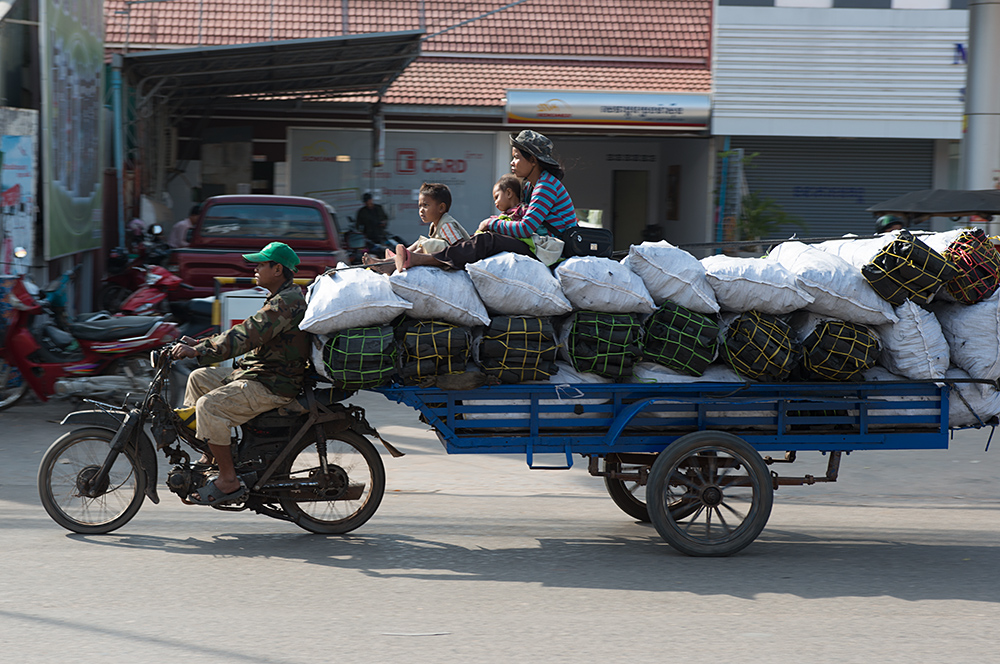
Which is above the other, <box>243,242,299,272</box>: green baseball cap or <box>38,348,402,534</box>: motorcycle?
<box>243,242,299,272</box>: green baseball cap

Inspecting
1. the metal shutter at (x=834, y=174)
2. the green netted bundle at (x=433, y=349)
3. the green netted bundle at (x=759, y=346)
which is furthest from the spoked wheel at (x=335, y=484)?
the metal shutter at (x=834, y=174)

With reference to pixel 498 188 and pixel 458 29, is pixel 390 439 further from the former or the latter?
pixel 458 29

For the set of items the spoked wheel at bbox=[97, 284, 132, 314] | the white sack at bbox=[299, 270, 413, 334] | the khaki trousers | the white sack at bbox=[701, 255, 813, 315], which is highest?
the white sack at bbox=[701, 255, 813, 315]

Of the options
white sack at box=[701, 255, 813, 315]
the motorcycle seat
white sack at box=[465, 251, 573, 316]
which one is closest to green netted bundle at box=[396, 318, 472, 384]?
white sack at box=[465, 251, 573, 316]

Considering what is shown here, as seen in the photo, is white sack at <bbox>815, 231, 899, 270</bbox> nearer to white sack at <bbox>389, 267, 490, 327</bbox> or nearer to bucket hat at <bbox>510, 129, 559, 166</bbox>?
bucket hat at <bbox>510, 129, 559, 166</bbox>

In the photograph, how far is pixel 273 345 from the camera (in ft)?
17.0

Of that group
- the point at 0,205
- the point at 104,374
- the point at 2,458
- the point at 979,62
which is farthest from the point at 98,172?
the point at 979,62

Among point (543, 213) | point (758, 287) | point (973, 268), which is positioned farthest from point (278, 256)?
point (973, 268)

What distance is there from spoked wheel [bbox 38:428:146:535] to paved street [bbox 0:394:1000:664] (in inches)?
4.7

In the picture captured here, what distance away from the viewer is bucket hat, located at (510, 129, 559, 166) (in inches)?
215

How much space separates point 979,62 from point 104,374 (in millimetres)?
13490

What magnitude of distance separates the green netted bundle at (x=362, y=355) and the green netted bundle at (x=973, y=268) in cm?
304

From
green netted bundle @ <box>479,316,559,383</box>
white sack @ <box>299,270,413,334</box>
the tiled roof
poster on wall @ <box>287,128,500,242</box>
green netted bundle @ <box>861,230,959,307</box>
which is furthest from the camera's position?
poster on wall @ <box>287,128,500,242</box>

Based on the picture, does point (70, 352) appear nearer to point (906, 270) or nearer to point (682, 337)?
point (682, 337)
